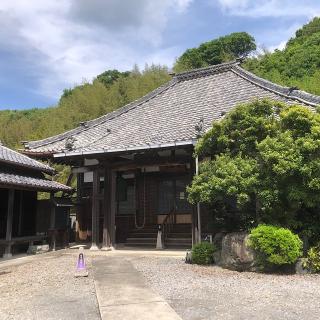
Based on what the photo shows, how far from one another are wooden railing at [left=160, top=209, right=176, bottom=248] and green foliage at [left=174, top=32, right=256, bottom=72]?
1074 inches

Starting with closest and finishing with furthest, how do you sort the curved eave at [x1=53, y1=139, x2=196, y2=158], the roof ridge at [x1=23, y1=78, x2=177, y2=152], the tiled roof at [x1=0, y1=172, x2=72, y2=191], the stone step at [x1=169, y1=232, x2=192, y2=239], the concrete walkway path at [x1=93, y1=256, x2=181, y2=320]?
the concrete walkway path at [x1=93, y1=256, x2=181, y2=320], the curved eave at [x1=53, y1=139, x2=196, y2=158], the tiled roof at [x1=0, y1=172, x2=72, y2=191], the stone step at [x1=169, y1=232, x2=192, y2=239], the roof ridge at [x1=23, y1=78, x2=177, y2=152]

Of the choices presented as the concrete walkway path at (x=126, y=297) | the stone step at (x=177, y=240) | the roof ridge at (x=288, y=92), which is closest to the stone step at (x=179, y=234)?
the stone step at (x=177, y=240)

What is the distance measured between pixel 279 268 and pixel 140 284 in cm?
315

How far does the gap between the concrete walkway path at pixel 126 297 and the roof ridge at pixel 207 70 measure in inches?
440

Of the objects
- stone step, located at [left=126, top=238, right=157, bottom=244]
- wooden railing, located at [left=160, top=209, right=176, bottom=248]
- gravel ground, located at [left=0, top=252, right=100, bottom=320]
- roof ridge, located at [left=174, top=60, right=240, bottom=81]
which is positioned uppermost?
roof ridge, located at [left=174, top=60, right=240, bottom=81]

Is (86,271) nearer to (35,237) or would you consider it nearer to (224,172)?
(224,172)

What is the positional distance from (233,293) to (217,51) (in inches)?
1710

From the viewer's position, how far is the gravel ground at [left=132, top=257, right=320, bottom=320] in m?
5.49

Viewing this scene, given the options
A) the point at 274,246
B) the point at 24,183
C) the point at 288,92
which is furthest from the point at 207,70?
the point at 274,246

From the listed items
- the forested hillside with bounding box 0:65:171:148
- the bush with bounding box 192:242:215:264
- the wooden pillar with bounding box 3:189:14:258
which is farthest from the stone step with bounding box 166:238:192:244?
the forested hillside with bounding box 0:65:171:148

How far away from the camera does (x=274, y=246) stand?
8.34 m

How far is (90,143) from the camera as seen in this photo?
48.8 ft

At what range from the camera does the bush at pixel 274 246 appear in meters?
8.29

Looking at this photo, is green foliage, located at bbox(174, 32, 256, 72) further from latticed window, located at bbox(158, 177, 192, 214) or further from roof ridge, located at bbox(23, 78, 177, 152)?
latticed window, located at bbox(158, 177, 192, 214)
